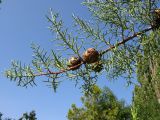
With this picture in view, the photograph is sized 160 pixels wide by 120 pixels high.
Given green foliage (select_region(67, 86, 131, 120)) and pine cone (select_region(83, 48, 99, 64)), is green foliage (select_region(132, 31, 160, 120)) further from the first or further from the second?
green foliage (select_region(67, 86, 131, 120))

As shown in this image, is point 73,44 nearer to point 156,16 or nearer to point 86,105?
point 156,16

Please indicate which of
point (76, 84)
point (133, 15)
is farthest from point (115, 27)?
point (76, 84)

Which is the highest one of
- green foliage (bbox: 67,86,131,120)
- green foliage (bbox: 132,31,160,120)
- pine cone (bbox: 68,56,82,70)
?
green foliage (bbox: 67,86,131,120)

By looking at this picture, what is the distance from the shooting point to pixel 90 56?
349 cm

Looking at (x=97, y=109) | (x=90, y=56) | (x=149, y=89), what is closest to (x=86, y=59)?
(x=90, y=56)

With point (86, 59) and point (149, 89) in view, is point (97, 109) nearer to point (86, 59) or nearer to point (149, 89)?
point (149, 89)

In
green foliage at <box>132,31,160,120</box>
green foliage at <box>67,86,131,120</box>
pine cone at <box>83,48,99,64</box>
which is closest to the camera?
pine cone at <box>83,48,99,64</box>

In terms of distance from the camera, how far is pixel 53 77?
3.70m

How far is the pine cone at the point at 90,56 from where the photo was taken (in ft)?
11.5

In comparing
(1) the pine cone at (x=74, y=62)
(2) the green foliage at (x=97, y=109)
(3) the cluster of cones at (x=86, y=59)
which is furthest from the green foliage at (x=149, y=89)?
(2) the green foliage at (x=97, y=109)

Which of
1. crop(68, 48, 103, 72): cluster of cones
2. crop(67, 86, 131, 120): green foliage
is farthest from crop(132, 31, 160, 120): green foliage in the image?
crop(67, 86, 131, 120): green foliage

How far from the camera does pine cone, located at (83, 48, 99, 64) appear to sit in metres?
3.49

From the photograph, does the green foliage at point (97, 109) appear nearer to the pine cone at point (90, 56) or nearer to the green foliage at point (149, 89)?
the green foliage at point (149, 89)

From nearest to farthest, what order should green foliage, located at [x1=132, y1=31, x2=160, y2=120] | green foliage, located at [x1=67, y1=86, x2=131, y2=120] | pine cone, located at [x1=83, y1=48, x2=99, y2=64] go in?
pine cone, located at [x1=83, y1=48, x2=99, y2=64], green foliage, located at [x1=132, y1=31, x2=160, y2=120], green foliage, located at [x1=67, y1=86, x2=131, y2=120]
